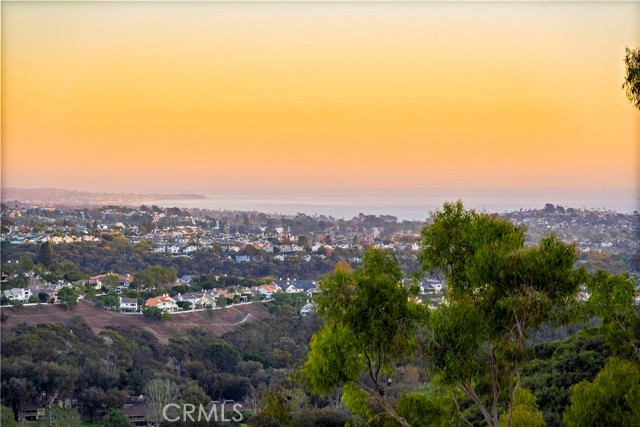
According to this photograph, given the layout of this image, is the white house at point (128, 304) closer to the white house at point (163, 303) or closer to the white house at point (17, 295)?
the white house at point (163, 303)

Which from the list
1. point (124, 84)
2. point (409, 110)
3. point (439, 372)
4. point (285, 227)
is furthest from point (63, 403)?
point (285, 227)

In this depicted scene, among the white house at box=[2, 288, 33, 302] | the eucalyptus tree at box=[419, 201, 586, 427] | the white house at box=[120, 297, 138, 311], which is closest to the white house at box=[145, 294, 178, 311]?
the white house at box=[120, 297, 138, 311]

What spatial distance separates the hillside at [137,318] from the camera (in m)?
13.2

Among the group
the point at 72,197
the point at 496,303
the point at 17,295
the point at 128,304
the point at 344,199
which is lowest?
the point at 128,304

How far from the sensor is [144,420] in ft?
30.7

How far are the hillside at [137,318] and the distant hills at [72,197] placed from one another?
1.94m

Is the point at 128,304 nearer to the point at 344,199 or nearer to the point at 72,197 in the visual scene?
the point at 72,197

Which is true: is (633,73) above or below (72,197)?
above

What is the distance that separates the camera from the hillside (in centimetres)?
1318

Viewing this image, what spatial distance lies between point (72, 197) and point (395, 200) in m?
6.42

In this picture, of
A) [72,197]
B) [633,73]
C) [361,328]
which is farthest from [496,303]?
[72,197]

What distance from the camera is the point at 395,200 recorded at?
1416 centimetres

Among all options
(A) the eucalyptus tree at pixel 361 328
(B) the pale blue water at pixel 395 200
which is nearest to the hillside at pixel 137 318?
(B) the pale blue water at pixel 395 200

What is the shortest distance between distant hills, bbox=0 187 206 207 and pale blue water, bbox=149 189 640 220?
27.4 inches
